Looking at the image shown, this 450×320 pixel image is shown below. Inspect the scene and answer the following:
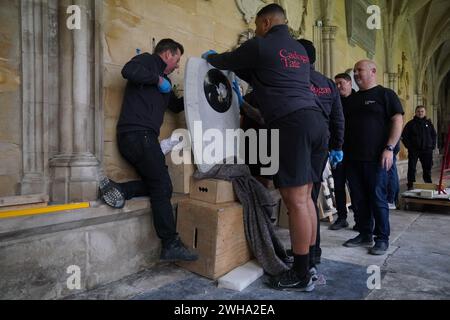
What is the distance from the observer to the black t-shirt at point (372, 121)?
309 cm

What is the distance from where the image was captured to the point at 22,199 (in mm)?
2146

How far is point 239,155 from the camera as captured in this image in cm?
314

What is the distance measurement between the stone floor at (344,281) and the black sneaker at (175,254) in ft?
0.43

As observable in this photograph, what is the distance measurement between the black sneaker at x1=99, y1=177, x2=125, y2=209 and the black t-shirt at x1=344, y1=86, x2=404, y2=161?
6.77 ft

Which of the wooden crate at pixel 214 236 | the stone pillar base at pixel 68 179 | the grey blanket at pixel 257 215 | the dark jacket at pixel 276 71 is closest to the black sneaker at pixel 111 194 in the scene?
the stone pillar base at pixel 68 179

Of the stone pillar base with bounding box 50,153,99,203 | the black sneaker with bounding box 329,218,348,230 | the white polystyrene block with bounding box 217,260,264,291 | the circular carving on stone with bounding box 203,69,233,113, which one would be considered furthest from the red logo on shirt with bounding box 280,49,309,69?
the black sneaker with bounding box 329,218,348,230

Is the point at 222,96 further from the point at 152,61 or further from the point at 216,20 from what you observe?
the point at 216,20

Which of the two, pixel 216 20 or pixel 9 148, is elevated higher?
pixel 216 20

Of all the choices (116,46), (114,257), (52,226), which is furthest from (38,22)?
(114,257)

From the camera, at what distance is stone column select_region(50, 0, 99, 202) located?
243 cm

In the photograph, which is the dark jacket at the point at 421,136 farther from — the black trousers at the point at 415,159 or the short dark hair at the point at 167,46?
the short dark hair at the point at 167,46

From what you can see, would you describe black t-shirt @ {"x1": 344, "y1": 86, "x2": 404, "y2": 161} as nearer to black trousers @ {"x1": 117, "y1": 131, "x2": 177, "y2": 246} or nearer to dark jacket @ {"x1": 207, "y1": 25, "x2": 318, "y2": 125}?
dark jacket @ {"x1": 207, "y1": 25, "x2": 318, "y2": 125}

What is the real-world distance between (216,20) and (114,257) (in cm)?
281

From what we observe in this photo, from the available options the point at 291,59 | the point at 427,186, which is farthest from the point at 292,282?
the point at 427,186
